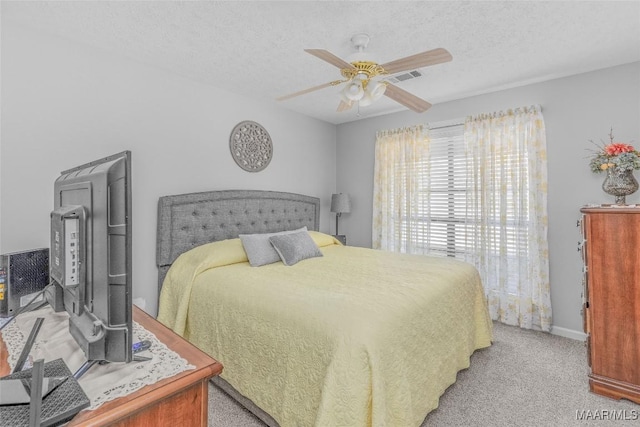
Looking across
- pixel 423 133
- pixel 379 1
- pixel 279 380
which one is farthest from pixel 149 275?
pixel 423 133

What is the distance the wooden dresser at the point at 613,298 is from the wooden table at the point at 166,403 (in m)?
2.50

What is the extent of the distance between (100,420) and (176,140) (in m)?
2.60

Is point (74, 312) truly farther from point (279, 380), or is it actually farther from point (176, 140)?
point (176, 140)

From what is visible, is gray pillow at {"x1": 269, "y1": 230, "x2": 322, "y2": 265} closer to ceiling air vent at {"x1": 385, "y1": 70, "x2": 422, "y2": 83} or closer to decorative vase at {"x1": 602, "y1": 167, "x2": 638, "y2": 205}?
ceiling air vent at {"x1": 385, "y1": 70, "x2": 422, "y2": 83}

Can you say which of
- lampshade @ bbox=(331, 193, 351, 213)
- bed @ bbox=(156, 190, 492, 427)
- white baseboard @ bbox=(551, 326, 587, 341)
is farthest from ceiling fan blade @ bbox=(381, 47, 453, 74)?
white baseboard @ bbox=(551, 326, 587, 341)

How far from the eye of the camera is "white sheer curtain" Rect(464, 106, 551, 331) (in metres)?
3.08

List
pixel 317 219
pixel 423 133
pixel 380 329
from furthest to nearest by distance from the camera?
pixel 317 219
pixel 423 133
pixel 380 329

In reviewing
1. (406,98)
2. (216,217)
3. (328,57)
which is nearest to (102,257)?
(328,57)

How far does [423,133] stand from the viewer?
12.6 feet

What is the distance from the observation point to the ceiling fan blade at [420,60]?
176 cm

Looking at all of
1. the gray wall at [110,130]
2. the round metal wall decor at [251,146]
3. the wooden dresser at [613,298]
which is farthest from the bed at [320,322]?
the wooden dresser at [613,298]

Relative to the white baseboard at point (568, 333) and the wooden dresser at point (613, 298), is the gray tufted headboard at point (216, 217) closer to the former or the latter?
the wooden dresser at point (613, 298)

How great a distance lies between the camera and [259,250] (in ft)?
9.16

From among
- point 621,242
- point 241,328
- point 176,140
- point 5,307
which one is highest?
point 176,140
